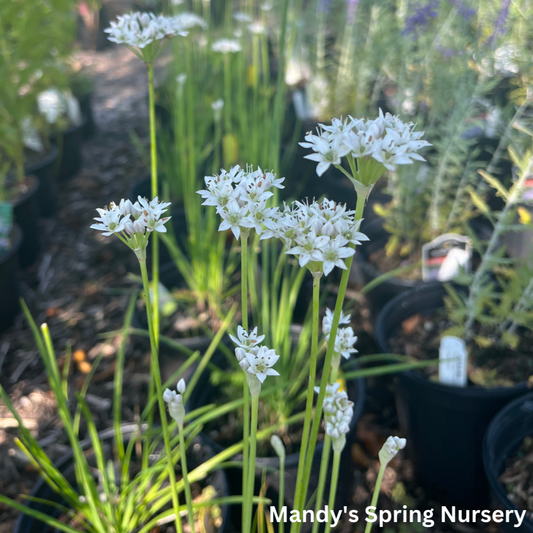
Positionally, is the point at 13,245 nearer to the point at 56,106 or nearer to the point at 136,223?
the point at 56,106

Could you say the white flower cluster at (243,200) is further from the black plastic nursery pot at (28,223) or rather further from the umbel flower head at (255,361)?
the black plastic nursery pot at (28,223)

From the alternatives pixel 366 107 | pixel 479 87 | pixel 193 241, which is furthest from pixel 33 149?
pixel 479 87

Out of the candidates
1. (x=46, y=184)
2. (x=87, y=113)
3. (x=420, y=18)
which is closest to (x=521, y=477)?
(x=420, y=18)

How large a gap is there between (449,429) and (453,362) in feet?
0.65

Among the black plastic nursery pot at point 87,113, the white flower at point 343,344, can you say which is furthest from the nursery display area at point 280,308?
the black plastic nursery pot at point 87,113

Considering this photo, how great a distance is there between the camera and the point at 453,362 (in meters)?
1.22

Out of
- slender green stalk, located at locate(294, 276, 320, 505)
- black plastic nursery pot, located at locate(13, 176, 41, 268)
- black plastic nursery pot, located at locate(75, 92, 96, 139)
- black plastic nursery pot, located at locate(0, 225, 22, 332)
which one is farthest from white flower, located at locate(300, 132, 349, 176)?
black plastic nursery pot, located at locate(75, 92, 96, 139)

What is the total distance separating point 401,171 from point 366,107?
100 centimetres

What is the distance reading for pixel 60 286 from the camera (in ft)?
7.31

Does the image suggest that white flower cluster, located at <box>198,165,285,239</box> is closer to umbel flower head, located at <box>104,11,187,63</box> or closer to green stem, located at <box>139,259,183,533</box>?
green stem, located at <box>139,259,183,533</box>

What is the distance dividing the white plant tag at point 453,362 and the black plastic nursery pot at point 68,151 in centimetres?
260

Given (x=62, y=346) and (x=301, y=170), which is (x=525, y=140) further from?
(x=62, y=346)

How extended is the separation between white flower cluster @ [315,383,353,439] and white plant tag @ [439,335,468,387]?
0.62 m

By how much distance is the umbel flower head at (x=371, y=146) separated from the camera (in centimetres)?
47
